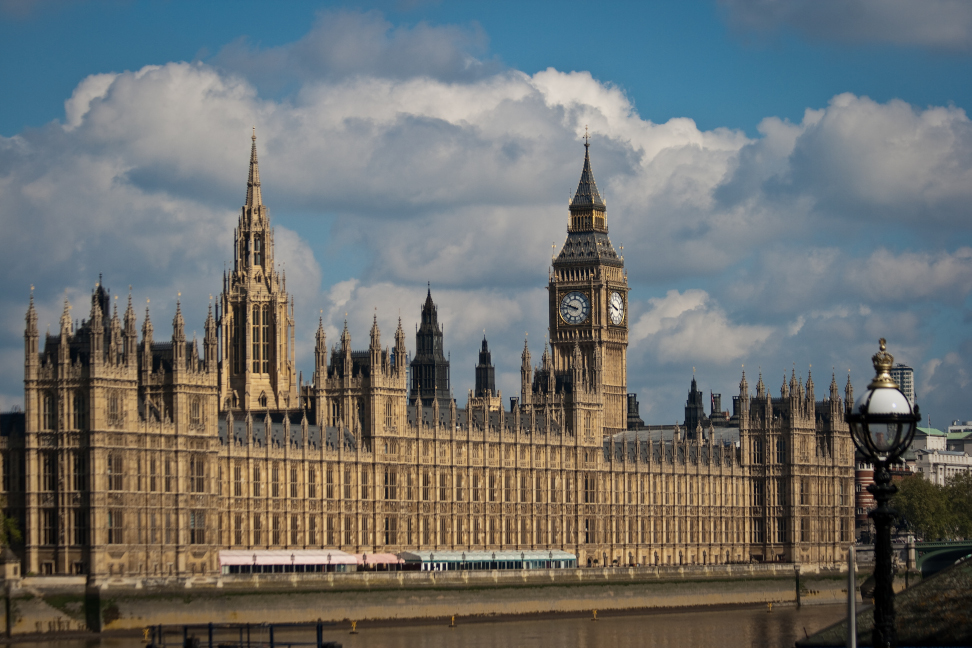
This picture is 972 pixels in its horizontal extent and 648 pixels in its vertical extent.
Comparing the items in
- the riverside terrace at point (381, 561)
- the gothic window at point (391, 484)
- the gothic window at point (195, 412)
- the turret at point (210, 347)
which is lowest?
the riverside terrace at point (381, 561)


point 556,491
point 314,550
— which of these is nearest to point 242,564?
point 314,550

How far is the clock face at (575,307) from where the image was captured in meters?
188

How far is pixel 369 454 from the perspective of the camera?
13538cm

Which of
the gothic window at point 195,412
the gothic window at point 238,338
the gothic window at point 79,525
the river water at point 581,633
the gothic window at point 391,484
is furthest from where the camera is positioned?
the gothic window at point 238,338

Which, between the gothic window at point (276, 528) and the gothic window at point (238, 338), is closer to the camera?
the gothic window at point (276, 528)

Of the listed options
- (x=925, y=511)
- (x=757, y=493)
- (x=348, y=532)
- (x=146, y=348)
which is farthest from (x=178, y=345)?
(x=925, y=511)

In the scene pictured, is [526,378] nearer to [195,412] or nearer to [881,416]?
[195,412]

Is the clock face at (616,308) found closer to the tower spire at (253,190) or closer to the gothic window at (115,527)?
the tower spire at (253,190)

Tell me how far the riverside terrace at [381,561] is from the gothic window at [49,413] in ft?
A: 49.6

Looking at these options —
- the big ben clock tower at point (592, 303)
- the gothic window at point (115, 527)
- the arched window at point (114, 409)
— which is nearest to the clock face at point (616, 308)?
the big ben clock tower at point (592, 303)

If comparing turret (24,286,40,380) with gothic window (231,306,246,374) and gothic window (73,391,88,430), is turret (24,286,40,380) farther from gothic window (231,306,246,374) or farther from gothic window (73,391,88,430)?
gothic window (231,306,246,374)

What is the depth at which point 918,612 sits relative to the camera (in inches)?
1565

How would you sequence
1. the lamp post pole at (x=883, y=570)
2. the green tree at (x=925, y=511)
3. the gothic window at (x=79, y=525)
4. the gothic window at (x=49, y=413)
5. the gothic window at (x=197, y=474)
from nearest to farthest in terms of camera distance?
the lamp post pole at (x=883, y=570)
the gothic window at (x=79, y=525)
the gothic window at (x=49, y=413)
the gothic window at (x=197, y=474)
the green tree at (x=925, y=511)

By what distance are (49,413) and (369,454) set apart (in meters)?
31.5
